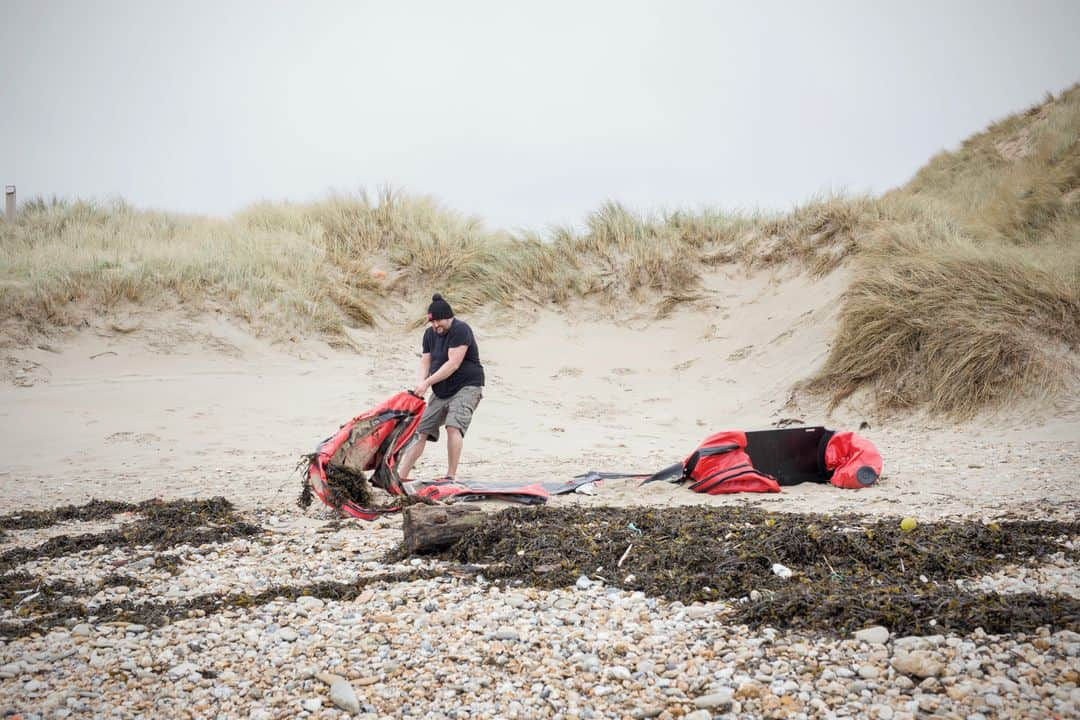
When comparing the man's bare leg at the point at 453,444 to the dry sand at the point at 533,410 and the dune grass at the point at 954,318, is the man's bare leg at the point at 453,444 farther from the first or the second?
the dune grass at the point at 954,318

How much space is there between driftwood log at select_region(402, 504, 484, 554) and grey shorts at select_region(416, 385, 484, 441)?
1840mm

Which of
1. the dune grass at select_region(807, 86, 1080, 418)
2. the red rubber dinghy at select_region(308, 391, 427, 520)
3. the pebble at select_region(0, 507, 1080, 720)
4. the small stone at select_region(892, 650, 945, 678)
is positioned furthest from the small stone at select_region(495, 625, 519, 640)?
the dune grass at select_region(807, 86, 1080, 418)

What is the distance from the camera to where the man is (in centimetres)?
637

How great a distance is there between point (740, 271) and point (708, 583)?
1126 centimetres

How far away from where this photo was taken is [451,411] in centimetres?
640

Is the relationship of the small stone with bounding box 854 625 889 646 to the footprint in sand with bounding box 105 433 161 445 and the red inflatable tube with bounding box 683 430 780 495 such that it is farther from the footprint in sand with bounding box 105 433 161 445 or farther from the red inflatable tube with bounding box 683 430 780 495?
the footprint in sand with bounding box 105 433 161 445

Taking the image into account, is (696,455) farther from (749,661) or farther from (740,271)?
(740,271)

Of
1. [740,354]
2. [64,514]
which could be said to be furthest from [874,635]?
[740,354]

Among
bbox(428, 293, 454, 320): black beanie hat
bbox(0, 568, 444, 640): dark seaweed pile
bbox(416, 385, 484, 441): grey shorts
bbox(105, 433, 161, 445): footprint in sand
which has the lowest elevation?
bbox(0, 568, 444, 640): dark seaweed pile

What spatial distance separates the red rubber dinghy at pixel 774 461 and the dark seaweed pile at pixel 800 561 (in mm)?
1020

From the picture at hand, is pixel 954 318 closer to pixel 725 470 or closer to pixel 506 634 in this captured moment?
pixel 725 470

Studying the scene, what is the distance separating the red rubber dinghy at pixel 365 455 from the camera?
18.1ft

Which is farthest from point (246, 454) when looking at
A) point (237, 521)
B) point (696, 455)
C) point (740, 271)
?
point (740, 271)

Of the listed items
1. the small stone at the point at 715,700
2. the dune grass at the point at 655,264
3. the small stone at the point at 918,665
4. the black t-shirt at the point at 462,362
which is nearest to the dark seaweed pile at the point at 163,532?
the black t-shirt at the point at 462,362
